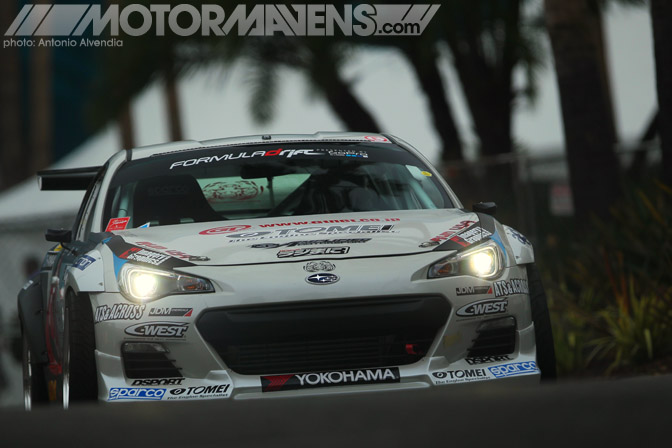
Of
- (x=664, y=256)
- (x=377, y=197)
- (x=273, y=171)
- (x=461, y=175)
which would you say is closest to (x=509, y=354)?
(x=377, y=197)

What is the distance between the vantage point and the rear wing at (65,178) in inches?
309

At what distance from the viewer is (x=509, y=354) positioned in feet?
17.5

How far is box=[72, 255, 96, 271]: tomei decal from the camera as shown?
216 inches

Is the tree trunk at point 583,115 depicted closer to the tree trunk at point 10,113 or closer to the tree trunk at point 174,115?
the tree trunk at point 174,115

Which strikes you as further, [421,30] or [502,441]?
[421,30]

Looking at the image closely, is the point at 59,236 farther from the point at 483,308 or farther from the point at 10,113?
the point at 10,113

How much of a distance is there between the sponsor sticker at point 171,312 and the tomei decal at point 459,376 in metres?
1.05

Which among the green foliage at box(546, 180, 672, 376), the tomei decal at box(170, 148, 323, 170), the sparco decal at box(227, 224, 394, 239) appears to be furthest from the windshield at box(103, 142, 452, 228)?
the green foliage at box(546, 180, 672, 376)

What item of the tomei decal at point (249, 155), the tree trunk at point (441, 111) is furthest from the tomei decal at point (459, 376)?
the tree trunk at point (441, 111)

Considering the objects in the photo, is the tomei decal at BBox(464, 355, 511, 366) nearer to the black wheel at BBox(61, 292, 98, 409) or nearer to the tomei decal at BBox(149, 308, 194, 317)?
the tomei decal at BBox(149, 308, 194, 317)

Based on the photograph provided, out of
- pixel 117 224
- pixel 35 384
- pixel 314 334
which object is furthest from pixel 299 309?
pixel 35 384

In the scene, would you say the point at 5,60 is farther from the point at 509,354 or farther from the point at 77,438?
the point at 77,438

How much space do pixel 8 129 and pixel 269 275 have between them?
2352 cm

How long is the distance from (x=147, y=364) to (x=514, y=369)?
5.13 ft
